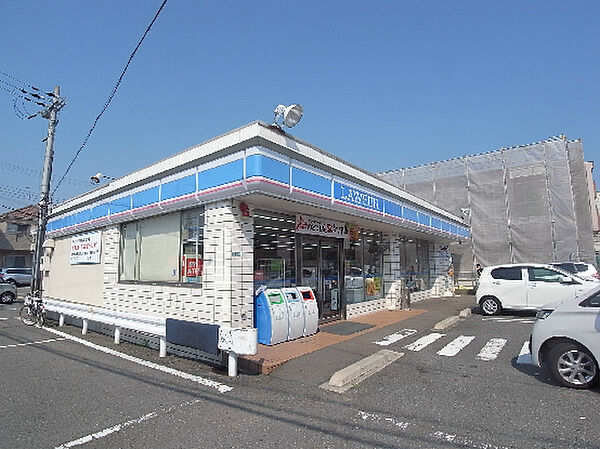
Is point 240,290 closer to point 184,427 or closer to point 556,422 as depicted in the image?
point 184,427

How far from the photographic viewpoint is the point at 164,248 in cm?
909

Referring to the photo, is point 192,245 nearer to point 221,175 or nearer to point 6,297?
point 221,175

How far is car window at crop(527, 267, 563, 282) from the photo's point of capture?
11234 millimetres

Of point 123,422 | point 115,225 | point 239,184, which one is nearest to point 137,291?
point 115,225

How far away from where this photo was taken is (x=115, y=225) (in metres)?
10.9

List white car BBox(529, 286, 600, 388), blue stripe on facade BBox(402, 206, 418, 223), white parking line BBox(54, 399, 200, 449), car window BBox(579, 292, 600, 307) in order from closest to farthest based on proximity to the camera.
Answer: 1. white parking line BBox(54, 399, 200, 449)
2. white car BBox(529, 286, 600, 388)
3. car window BBox(579, 292, 600, 307)
4. blue stripe on facade BBox(402, 206, 418, 223)

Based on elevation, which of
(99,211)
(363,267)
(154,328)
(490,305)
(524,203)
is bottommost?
(490,305)

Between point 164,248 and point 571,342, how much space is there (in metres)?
8.16

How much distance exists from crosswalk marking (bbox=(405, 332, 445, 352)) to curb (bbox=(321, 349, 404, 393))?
826 millimetres

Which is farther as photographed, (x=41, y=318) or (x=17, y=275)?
(x=17, y=275)

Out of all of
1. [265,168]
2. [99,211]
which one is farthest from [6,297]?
[265,168]

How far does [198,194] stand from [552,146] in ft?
78.6

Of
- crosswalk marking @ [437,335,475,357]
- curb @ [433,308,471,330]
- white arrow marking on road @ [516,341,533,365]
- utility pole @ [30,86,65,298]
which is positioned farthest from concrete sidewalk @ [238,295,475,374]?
utility pole @ [30,86,65,298]

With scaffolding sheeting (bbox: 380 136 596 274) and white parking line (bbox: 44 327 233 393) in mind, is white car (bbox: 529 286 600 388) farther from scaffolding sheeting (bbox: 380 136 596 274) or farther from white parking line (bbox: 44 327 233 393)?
scaffolding sheeting (bbox: 380 136 596 274)
